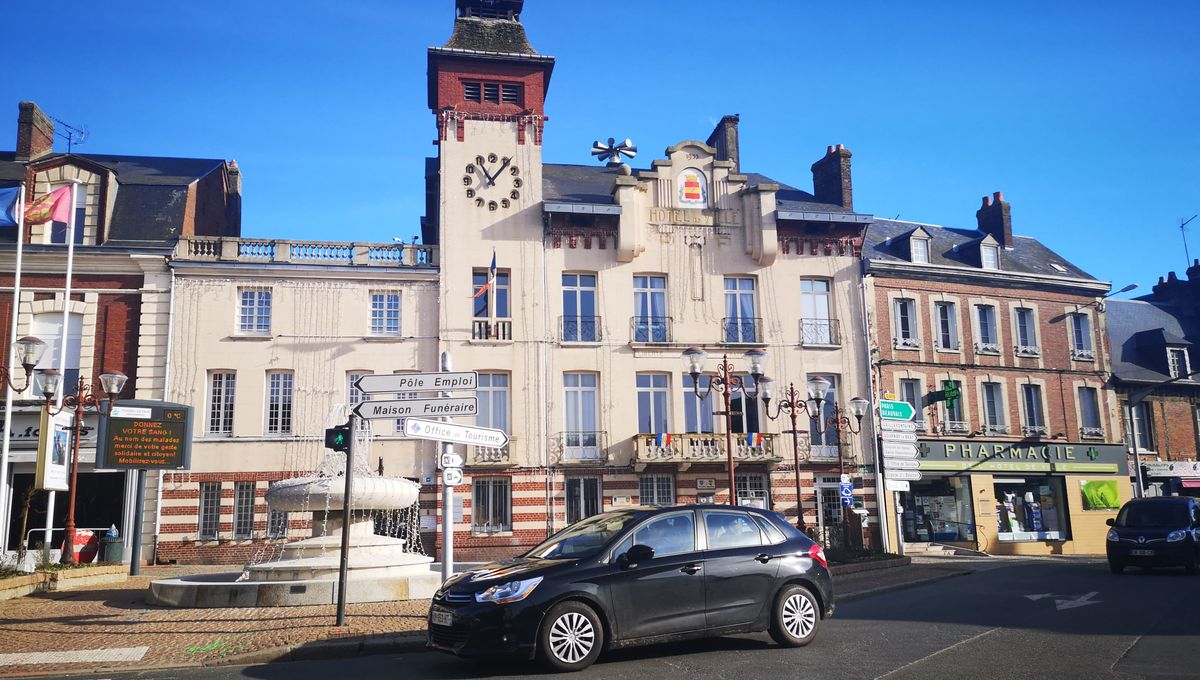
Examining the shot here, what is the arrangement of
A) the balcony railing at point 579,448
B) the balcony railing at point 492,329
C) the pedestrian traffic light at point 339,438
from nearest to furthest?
the pedestrian traffic light at point 339,438
the balcony railing at point 579,448
the balcony railing at point 492,329

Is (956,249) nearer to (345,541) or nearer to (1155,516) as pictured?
(1155,516)

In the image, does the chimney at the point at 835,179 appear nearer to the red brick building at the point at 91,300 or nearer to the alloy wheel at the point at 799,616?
the red brick building at the point at 91,300

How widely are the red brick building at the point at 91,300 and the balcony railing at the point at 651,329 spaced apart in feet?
44.2

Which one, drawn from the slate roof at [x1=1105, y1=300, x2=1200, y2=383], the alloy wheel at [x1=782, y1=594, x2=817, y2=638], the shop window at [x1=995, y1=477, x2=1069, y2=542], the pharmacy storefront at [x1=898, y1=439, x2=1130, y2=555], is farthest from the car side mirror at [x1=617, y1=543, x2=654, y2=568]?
the slate roof at [x1=1105, y1=300, x2=1200, y2=383]

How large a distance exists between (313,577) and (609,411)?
14.9 m

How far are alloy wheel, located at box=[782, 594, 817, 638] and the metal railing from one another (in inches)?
687

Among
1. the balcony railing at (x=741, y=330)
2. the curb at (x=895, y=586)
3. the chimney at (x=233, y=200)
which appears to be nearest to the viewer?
the curb at (x=895, y=586)

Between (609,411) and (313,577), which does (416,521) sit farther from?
(313,577)

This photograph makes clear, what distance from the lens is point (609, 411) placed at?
28344 millimetres

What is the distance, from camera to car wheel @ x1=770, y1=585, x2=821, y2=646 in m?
9.62

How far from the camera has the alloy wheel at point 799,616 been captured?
9.67 metres

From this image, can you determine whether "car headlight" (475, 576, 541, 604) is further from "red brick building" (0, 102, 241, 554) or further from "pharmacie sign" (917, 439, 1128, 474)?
"pharmacie sign" (917, 439, 1128, 474)

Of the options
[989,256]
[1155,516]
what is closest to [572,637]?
[1155,516]

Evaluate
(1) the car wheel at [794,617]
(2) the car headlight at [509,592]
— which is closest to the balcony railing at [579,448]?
(1) the car wheel at [794,617]
